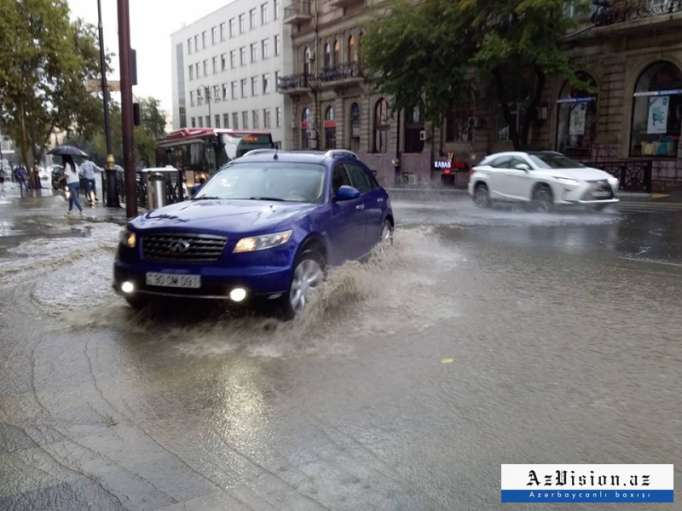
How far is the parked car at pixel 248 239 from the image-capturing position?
5492mm

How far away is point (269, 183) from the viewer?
23.1ft

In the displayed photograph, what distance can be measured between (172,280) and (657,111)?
26412 millimetres

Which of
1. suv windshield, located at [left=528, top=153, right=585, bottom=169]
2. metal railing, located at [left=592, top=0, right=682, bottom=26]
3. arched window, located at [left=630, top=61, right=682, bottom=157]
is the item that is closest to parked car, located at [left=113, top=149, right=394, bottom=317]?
suv windshield, located at [left=528, top=153, right=585, bottom=169]

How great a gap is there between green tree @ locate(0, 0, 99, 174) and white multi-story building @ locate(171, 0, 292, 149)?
76.2 feet

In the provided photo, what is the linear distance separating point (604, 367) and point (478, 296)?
8.05 feet

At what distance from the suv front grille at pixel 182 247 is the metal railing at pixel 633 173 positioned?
22.8 m

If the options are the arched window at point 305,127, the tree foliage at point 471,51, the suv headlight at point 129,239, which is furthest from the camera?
the arched window at point 305,127

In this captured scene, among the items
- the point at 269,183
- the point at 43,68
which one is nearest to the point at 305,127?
the point at 43,68

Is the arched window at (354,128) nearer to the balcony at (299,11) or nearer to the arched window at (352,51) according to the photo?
the arched window at (352,51)

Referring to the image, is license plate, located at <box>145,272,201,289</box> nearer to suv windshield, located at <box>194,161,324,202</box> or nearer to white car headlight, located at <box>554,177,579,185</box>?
suv windshield, located at <box>194,161,324,202</box>

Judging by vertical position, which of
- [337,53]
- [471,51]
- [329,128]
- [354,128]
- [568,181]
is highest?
[337,53]

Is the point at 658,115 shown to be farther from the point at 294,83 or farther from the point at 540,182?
the point at 294,83

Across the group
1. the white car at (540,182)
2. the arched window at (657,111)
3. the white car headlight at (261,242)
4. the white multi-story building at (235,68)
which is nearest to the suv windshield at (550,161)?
the white car at (540,182)

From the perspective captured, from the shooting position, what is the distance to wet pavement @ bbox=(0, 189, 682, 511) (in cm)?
313
